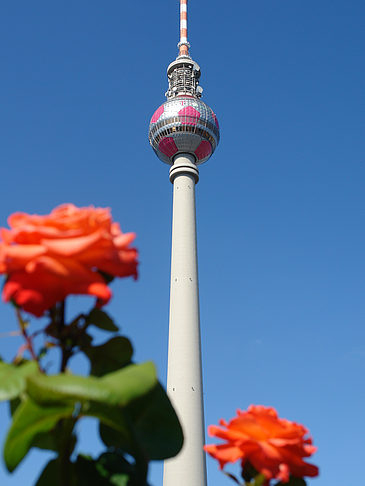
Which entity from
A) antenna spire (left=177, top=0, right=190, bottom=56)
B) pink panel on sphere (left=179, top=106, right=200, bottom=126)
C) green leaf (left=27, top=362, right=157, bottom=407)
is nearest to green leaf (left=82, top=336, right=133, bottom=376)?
green leaf (left=27, top=362, right=157, bottom=407)

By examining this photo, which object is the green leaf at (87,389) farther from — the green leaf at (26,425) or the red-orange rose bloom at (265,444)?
the red-orange rose bloom at (265,444)

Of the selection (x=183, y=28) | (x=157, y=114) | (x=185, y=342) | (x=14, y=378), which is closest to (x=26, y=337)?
(x=14, y=378)

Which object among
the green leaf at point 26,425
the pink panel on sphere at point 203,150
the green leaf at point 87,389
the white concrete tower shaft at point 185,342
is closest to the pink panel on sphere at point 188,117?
the pink panel on sphere at point 203,150

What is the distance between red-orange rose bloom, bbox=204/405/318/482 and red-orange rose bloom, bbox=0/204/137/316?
0.73 meters

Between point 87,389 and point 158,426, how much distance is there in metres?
0.50

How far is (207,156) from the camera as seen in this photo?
2221 inches

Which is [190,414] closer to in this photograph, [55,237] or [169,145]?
[169,145]

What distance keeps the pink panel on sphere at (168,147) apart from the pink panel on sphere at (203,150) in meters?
2.23

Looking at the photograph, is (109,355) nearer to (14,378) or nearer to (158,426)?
(158,426)

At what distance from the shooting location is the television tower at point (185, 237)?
36.3m

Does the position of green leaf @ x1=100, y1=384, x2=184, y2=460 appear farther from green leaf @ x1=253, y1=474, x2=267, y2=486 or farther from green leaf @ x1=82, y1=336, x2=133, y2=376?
green leaf @ x1=253, y1=474, x2=267, y2=486

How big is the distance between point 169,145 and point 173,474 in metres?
30.4

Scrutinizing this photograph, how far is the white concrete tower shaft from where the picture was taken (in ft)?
117

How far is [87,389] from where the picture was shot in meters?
1.62
